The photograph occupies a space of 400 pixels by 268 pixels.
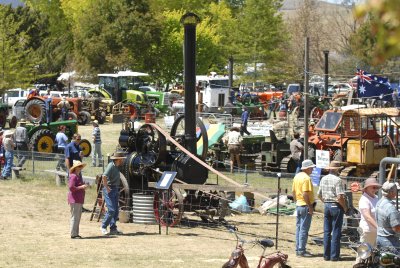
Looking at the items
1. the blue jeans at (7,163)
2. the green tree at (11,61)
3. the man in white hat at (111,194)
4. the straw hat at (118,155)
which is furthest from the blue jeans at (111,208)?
the green tree at (11,61)

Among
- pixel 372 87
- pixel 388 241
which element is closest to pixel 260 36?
pixel 372 87

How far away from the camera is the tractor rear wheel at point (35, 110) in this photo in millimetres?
27828

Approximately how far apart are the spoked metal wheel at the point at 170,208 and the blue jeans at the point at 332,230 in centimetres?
324

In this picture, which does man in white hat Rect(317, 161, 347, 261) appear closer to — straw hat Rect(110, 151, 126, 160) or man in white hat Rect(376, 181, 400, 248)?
man in white hat Rect(376, 181, 400, 248)

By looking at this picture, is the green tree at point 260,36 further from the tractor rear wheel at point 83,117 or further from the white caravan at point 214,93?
the tractor rear wheel at point 83,117

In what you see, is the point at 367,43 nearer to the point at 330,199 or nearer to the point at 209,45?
the point at 209,45

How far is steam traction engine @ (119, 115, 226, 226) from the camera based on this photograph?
14.6 m

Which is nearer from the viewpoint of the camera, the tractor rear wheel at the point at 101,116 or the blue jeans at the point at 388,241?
the blue jeans at the point at 388,241

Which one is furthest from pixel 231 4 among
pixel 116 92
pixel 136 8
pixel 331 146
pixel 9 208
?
pixel 9 208

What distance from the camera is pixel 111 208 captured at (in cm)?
1331

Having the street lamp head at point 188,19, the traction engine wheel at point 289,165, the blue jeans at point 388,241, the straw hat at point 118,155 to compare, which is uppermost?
the street lamp head at point 188,19

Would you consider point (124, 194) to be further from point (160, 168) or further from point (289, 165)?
point (289, 165)

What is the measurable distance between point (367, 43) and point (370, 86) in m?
29.8

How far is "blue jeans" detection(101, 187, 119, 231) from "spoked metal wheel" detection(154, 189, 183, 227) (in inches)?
36.9
